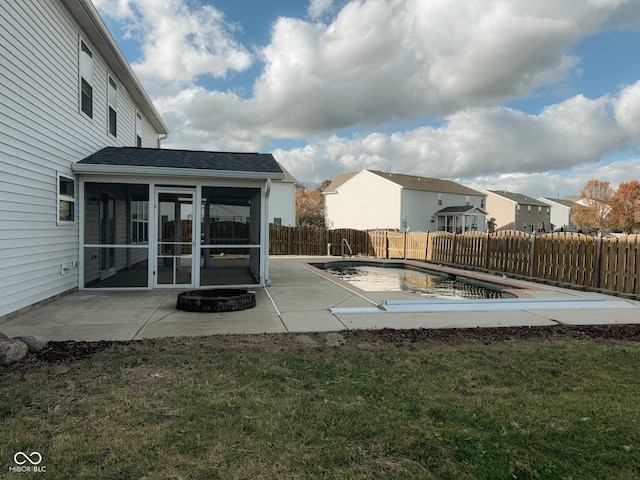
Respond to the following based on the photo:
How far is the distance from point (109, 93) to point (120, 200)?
3.18 metres

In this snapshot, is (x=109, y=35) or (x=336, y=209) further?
(x=336, y=209)

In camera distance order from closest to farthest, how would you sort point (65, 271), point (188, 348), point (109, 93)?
point (188, 348) → point (65, 271) → point (109, 93)

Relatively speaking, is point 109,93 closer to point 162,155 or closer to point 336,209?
point 162,155

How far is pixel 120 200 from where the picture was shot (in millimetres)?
12703

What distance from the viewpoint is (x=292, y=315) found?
6863mm

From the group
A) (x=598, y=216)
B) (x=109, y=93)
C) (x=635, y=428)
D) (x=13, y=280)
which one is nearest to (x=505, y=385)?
(x=635, y=428)

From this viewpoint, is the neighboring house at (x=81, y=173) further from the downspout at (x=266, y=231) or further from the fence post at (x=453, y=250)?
the fence post at (x=453, y=250)

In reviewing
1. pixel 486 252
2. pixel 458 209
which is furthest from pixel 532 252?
pixel 458 209

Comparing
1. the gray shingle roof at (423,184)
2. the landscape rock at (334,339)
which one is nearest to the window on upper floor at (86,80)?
the landscape rock at (334,339)

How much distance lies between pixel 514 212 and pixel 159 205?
42480 mm

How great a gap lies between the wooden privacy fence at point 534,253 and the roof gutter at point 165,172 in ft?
26.0

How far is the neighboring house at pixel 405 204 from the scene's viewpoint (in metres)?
35.2

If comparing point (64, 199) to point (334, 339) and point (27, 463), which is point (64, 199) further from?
point (27, 463)

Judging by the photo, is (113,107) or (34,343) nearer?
(34,343)
